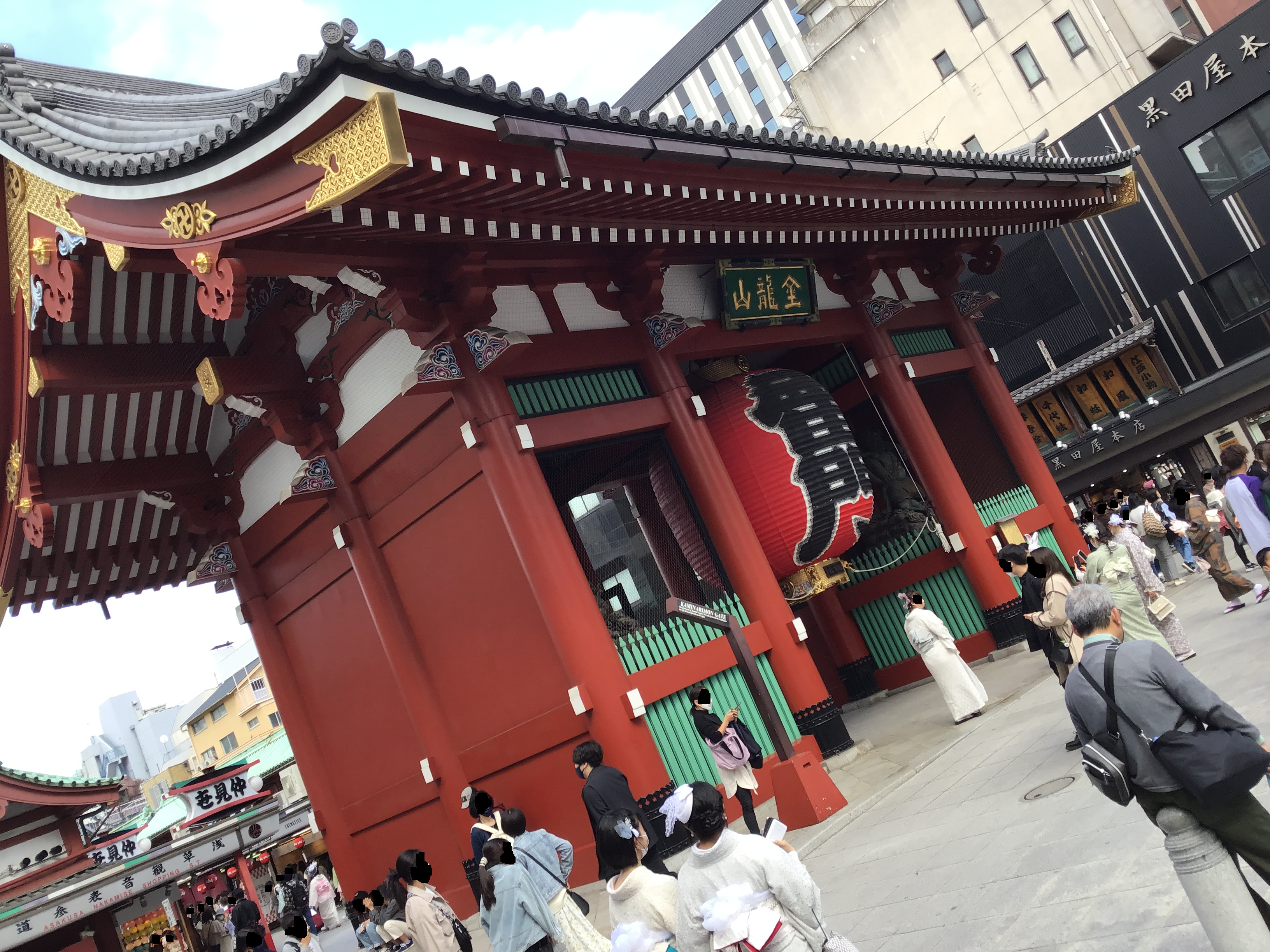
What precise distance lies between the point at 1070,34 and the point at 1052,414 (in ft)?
42.9

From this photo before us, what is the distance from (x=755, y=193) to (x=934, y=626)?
16.7 ft

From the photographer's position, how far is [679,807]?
396 centimetres

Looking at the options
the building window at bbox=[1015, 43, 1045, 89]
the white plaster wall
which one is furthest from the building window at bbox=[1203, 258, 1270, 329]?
the white plaster wall

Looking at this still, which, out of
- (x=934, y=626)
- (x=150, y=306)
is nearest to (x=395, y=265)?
(x=150, y=306)

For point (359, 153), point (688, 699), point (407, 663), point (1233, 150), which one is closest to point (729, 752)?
point (688, 699)

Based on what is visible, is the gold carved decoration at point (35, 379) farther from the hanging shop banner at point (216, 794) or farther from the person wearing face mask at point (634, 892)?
the hanging shop banner at point (216, 794)

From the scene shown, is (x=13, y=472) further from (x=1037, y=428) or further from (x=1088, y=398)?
(x=1037, y=428)

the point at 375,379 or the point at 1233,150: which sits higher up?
the point at 1233,150

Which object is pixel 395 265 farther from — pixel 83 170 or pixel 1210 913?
pixel 1210 913

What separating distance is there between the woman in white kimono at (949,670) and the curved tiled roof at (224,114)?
526cm

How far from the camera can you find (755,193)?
30.9 ft

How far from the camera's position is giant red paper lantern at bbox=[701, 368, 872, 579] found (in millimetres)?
11023

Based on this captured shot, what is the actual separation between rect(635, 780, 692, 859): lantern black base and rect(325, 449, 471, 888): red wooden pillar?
87.6 inches

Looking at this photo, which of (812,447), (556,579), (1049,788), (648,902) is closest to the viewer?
(648,902)
